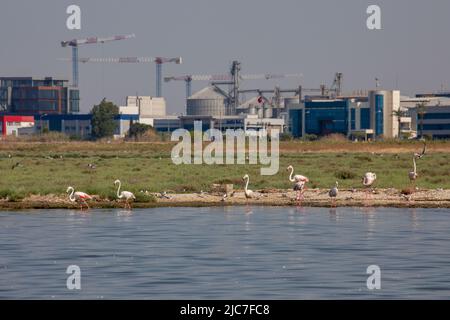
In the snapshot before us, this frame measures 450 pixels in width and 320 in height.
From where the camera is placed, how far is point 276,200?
45938mm

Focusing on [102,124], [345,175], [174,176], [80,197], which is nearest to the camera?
[80,197]

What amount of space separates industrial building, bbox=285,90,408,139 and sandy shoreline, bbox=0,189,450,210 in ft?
470

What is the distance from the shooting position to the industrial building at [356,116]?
635 feet

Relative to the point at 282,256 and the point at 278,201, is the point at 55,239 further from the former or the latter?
the point at 278,201

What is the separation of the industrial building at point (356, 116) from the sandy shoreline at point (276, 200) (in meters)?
143

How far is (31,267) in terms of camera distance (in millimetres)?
27562

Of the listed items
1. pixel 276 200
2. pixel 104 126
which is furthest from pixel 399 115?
pixel 276 200

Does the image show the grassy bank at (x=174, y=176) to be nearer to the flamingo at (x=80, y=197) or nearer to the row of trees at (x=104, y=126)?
the flamingo at (x=80, y=197)

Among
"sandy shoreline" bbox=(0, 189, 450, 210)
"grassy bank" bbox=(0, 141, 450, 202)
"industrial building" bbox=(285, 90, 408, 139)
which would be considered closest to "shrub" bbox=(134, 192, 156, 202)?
"grassy bank" bbox=(0, 141, 450, 202)

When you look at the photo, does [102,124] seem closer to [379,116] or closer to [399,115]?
[379,116]

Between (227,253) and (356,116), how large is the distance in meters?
168

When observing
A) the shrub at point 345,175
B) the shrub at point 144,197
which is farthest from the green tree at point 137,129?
the shrub at point 144,197
